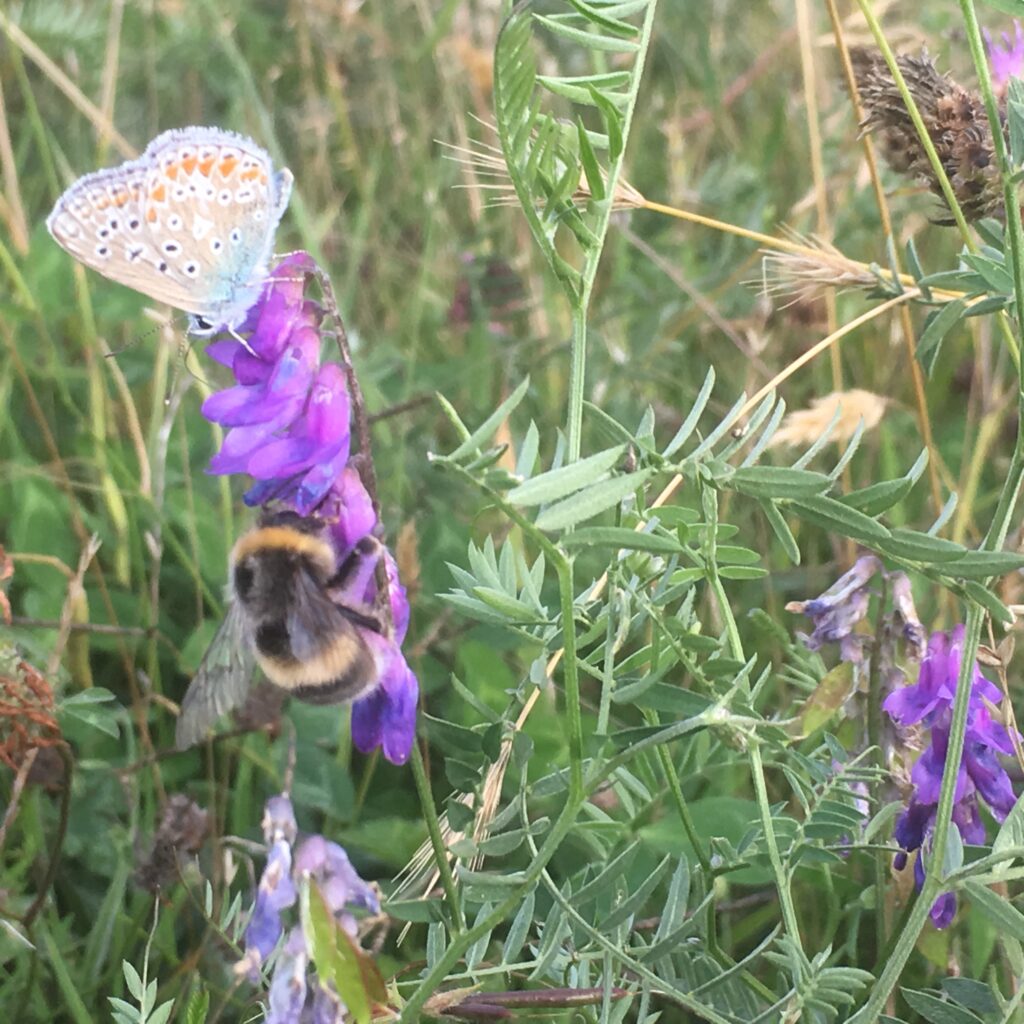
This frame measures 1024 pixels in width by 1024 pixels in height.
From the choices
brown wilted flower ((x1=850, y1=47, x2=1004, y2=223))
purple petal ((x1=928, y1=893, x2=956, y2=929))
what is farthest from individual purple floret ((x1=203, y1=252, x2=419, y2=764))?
brown wilted flower ((x1=850, y1=47, x2=1004, y2=223))

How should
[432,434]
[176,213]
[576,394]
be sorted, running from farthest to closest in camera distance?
[432,434] → [176,213] → [576,394]

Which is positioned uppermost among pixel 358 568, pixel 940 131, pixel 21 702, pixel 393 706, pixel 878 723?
pixel 940 131

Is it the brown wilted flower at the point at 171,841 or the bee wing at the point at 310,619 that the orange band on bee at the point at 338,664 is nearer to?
the bee wing at the point at 310,619

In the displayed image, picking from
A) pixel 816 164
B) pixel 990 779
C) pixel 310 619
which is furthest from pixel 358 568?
pixel 816 164

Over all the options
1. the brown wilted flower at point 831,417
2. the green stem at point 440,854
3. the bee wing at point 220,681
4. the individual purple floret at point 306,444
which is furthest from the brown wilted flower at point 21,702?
the brown wilted flower at point 831,417

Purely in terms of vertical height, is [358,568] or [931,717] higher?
[358,568]

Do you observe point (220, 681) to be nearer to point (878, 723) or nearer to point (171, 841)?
point (171, 841)
